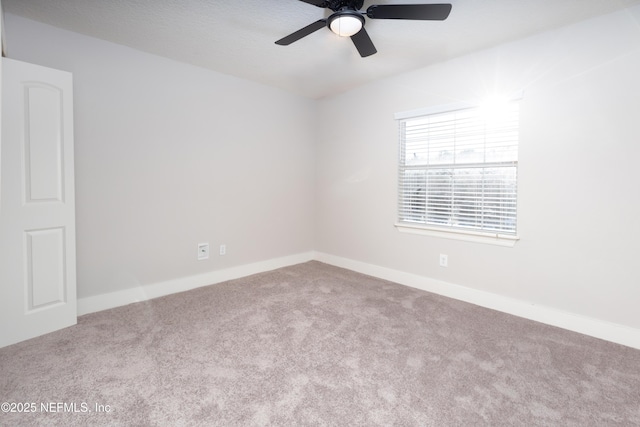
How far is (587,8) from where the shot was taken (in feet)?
7.41

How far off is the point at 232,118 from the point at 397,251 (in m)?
2.46

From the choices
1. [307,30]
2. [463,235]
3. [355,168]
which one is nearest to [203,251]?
[355,168]

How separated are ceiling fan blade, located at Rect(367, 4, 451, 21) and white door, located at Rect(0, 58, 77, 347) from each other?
234 centimetres

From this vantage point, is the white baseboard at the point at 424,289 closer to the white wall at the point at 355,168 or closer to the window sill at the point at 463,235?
the white wall at the point at 355,168

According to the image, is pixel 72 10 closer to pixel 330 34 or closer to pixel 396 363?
pixel 330 34

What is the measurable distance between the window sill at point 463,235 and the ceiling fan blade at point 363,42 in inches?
74.0

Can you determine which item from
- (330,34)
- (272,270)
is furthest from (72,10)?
(272,270)

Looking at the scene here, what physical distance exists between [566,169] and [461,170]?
0.85m

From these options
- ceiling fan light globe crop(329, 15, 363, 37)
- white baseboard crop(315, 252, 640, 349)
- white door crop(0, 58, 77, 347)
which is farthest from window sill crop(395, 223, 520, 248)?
white door crop(0, 58, 77, 347)

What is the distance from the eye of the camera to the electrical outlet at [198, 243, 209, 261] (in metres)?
3.54

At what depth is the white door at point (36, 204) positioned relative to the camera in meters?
2.23

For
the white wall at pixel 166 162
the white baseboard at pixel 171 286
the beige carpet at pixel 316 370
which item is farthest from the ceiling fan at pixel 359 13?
the white baseboard at pixel 171 286

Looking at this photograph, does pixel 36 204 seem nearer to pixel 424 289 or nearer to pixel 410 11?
pixel 410 11

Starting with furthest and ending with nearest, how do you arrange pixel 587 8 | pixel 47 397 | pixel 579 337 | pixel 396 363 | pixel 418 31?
1. pixel 418 31
2. pixel 579 337
3. pixel 587 8
4. pixel 396 363
5. pixel 47 397
